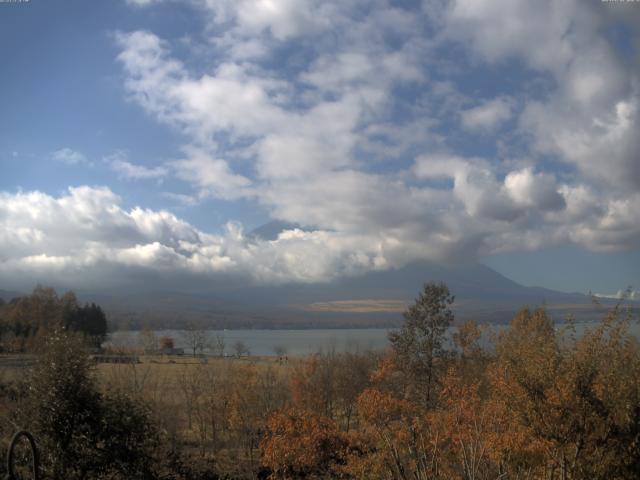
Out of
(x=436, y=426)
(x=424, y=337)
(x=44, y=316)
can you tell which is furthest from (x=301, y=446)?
(x=44, y=316)

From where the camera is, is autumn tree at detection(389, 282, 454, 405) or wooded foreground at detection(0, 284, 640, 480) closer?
wooded foreground at detection(0, 284, 640, 480)

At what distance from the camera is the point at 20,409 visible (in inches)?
606

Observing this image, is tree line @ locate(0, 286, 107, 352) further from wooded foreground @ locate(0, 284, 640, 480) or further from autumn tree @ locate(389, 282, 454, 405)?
wooded foreground @ locate(0, 284, 640, 480)

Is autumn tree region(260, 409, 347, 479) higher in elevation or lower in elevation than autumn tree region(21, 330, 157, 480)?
lower

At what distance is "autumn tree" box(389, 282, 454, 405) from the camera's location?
1387 inches

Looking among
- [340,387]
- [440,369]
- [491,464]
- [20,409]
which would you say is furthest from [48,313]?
[491,464]

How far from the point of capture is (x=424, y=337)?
121 feet

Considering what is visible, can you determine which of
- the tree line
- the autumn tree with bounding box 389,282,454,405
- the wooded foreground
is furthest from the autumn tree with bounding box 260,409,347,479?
the tree line

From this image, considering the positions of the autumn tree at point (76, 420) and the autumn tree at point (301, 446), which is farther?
the autumn tree at point (301, 446)

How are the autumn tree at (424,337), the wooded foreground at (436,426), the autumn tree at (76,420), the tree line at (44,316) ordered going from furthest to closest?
the tree line at (44,316)
the autumn tree at (424,337)
the autumn tree at (76,420)
the wooded foreground at (436,426)

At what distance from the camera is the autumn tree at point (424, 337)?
3522cm

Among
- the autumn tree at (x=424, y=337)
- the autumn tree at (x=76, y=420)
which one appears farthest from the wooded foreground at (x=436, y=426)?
the autumn tree at (x=424, y=337)

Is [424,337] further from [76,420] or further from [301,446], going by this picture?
[76,420]

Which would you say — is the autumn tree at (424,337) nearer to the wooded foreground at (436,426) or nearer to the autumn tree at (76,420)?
the wooded foreground at (436,426)
